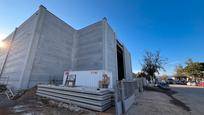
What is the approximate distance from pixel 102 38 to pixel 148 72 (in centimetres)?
1765

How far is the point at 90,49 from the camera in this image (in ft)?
45.1

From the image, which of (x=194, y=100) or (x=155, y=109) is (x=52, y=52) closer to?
(x=155, y=109)

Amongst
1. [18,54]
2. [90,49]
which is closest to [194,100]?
[90,49]

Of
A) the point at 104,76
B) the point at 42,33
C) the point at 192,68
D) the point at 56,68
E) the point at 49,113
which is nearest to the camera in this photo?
the point at 49,113

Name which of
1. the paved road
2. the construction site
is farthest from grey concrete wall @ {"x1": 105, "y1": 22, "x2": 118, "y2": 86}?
the paved road

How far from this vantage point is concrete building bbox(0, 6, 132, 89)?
10031 millimetres

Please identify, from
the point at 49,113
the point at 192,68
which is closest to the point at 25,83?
the point at 49,113

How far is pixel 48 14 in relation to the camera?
1208cm

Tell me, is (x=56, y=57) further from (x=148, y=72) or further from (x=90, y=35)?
(x=148, y=72)

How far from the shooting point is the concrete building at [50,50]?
10.0m

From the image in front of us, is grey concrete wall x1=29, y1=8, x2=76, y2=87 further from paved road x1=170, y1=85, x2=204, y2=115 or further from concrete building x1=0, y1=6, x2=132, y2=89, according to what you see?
paved road x1=170, y1=85, x2=204, y2=115

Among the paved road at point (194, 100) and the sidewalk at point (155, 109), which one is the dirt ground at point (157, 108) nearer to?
the sidewalk at point (155, 109)

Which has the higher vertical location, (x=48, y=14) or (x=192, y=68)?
(x=48, y=14)

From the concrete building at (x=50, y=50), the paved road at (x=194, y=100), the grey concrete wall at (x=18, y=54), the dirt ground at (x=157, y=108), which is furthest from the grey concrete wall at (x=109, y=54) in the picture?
the grey concrete wall at (x=18, y=54)
